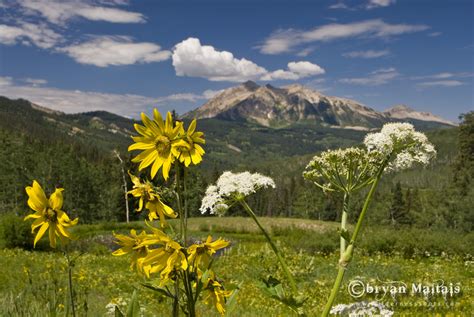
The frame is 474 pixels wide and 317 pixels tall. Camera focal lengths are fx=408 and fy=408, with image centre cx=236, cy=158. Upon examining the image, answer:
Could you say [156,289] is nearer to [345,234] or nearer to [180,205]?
[180,205]

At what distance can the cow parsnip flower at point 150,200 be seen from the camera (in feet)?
8.85

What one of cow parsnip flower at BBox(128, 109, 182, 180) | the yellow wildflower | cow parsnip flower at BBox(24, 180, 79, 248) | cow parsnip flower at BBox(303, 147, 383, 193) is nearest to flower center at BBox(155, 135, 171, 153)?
cow parsnip flower at BBox(128, 109, 182, 180)

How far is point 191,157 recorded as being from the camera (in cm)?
249

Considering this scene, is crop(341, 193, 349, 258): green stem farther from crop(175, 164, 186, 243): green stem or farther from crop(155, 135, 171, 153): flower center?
crop(155, 135, 171, 153): flower center

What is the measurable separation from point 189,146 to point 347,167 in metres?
1.76

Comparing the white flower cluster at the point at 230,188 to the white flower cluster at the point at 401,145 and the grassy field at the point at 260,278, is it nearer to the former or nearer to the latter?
the grassy field at the point at 260,278

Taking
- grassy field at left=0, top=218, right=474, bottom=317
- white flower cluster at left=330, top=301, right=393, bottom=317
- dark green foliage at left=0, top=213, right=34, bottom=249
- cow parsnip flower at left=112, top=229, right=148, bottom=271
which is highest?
cow parsnip flower at left=112, top=229, right=148, bottom=271

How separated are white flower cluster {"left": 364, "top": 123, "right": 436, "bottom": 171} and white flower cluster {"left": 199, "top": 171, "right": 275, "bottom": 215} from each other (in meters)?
1.07

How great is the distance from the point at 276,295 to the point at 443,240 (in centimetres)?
2176

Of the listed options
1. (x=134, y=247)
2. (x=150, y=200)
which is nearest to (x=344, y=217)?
(x=150, y=200)

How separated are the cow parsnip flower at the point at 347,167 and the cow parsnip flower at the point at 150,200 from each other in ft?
4.90

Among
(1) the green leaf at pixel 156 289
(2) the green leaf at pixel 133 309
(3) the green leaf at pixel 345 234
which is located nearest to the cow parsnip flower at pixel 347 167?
(3) the green leaf at pixel 345 234

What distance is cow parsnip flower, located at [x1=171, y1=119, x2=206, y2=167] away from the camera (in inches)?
96.9

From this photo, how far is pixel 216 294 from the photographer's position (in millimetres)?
3107
